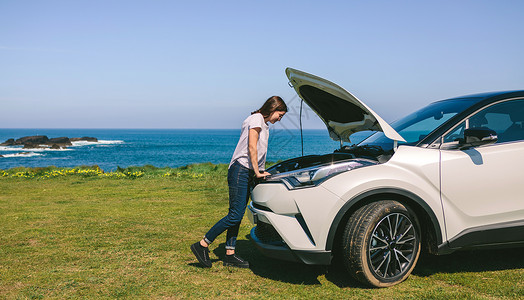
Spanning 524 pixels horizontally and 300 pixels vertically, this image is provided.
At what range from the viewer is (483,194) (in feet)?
12.7

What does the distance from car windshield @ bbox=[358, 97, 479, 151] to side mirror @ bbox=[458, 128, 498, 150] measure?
0.40m

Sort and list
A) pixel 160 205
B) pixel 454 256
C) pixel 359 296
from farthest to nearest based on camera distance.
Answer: pixel 160 205, pixel 454 256, pixel 359 296

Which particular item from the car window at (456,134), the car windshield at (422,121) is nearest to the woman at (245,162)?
the car windshield at (422,121)

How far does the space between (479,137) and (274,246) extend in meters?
2.13

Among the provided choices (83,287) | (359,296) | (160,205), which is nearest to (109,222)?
A: (160,205)

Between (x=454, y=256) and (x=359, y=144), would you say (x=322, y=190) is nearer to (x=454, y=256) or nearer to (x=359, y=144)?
(x=359, y=144)

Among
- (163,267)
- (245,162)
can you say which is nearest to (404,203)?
(245,162)

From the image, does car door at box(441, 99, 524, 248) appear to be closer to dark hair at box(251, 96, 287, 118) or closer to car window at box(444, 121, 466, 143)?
car window at box(444, 121, 466, 143)

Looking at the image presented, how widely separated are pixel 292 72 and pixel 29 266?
370cm

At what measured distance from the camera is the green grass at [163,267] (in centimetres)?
386

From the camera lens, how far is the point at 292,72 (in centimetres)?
468

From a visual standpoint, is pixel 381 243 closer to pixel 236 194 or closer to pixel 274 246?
pixel 274 246

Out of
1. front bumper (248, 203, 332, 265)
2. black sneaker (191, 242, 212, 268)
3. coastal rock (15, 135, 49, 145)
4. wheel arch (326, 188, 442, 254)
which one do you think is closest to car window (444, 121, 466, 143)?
wheel arch (326, 188, 442, 254)

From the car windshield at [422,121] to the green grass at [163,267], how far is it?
1417 millimetres
